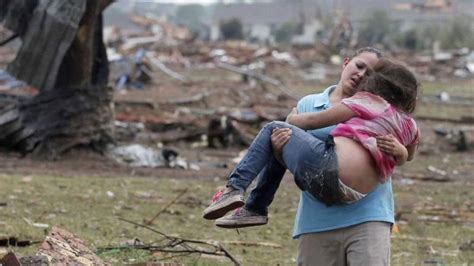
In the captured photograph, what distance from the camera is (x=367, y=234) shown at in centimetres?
526

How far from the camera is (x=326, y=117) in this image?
5.24 metres

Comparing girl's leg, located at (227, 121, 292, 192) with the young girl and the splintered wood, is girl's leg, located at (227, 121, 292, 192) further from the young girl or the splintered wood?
the splintered wood

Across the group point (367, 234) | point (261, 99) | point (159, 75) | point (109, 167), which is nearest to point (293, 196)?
point (109, 167)

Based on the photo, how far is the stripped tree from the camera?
15.5 metres

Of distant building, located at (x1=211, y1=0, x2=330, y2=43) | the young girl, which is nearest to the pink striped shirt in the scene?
the young girl

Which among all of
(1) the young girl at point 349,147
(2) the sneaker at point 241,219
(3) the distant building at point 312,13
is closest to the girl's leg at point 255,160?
(1) the young girl at point 349,147

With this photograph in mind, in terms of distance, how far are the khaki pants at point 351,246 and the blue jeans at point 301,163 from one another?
0.20m

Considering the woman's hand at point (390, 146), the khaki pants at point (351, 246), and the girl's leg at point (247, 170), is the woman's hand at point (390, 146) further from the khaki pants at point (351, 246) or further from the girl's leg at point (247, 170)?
the girl's leg at point (247, 170)

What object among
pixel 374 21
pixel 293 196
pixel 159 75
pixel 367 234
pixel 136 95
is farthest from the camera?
pixel 374 21

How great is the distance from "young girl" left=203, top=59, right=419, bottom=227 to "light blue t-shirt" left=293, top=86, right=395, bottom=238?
0.29ft

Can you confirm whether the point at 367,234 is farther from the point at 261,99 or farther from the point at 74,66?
the point at 261,99

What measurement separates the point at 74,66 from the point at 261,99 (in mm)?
15909

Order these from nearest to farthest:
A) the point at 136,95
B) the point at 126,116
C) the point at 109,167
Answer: the point at 109,167 < the point at 126,116 < the point at 136,95

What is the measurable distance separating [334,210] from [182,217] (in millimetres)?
6564
